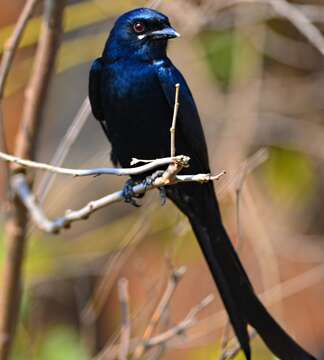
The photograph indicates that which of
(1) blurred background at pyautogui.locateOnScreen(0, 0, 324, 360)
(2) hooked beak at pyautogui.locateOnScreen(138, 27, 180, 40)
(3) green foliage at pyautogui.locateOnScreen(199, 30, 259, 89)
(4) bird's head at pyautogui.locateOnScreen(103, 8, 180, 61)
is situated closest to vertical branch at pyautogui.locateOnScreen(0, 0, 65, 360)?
(4) bird's head at pyautogui.locateOnScreen(103, 8, 180, 61)

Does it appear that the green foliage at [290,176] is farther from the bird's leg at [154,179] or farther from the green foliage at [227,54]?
the bird's leg at [154,179]

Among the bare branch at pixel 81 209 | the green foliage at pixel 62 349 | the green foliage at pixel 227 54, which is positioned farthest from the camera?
the green foliage at pixel 227 54

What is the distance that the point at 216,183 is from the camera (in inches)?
177

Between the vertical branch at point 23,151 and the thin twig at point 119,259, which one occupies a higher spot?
the vertical branch at point 23,151

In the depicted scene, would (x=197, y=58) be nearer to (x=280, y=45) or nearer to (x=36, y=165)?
(x=280, y=45)

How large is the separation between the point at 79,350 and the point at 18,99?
7.78 feet

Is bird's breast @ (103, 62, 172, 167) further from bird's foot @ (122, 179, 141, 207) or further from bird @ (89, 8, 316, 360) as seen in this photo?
bird's foot @ (122, 179, 141, 207)

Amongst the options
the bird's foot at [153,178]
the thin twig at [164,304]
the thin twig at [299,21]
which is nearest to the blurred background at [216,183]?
the thin twig at [299,21]

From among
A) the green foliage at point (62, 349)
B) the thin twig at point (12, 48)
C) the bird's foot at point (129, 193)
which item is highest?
the thin twig at point (12, 48)

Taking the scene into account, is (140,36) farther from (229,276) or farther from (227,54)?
(227,54)

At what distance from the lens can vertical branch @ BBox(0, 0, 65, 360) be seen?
10.4 ft

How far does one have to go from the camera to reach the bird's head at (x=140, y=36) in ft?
10.5

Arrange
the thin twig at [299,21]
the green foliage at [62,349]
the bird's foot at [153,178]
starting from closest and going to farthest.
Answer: the bird's foot at [153,178] < the thin twig at [299,21] < the green foliage at [62,349]

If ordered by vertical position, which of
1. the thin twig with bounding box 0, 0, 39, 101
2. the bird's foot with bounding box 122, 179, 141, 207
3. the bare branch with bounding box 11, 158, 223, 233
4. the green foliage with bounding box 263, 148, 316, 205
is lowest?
the green foliage with bounding box 263, 148, 316, 205
